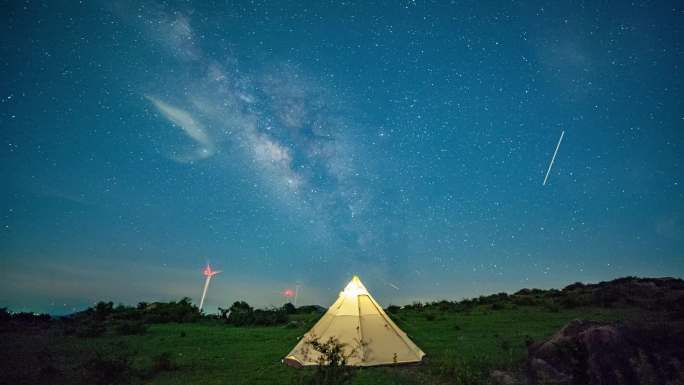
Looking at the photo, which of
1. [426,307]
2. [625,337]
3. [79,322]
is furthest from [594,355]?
[79,322]

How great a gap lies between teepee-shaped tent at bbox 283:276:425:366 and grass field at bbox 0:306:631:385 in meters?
0.56

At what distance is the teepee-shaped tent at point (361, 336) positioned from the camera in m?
13.0

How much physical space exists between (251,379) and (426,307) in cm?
2807

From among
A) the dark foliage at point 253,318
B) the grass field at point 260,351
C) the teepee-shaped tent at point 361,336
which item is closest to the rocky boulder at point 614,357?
the grass field at point 260,351

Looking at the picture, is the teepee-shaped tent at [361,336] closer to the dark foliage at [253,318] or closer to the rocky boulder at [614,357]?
the rocky boulder at [614,357]

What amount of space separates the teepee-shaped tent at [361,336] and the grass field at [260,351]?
1.85 ft

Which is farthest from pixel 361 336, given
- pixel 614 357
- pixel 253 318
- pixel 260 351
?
pixel 253 318

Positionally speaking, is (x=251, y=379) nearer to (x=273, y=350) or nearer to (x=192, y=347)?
(x=273, y=350)

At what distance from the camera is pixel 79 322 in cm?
2517

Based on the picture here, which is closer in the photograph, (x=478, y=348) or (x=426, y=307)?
(x=478, y=348)

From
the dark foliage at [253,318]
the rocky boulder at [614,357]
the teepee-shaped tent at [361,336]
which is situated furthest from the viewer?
the dark foliage at [253,318]

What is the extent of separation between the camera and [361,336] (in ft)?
43.8

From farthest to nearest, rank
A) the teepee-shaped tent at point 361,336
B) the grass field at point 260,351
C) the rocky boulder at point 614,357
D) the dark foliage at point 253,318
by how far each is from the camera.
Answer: the dark foliage at point 253,318 → the teepee-shaped tent at point 361,336 → the grass field at point 260,351 → the rocky boulder at point 614,357

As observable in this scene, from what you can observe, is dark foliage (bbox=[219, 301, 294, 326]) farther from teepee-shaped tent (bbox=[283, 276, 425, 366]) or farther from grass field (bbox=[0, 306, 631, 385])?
teepee-shaped tent (bbox=[283, 276, 425, 366])
